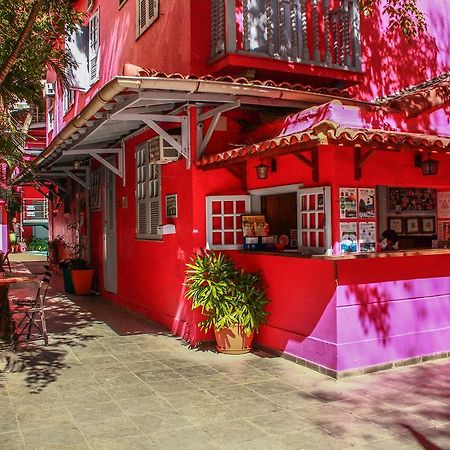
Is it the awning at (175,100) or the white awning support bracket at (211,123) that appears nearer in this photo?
the awning at (175,100)

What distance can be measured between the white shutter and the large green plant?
8074mm

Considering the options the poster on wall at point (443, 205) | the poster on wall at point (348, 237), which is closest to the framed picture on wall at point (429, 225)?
the poster on wall at point (443, 205)

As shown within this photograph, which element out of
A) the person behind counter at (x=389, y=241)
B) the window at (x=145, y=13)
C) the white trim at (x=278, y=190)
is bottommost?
the person behind counter at (x=389, y=241)

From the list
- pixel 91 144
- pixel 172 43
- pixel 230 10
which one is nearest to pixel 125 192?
pixel 91 144

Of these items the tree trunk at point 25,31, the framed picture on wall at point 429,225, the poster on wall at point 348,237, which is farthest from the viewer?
the framed picture on wall at point 429,225

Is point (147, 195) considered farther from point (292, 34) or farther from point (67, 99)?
point (67, 99)

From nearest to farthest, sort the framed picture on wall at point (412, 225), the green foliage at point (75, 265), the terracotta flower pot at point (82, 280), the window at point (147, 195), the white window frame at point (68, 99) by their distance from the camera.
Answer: the framed picture on wall at point (412, 225) < the window at point (147, 195) < the terracotta flower pot at point (82, 280) < the green foliage at point (75, 265) < the white window frame at point (68, 99)

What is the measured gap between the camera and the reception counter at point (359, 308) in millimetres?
6066

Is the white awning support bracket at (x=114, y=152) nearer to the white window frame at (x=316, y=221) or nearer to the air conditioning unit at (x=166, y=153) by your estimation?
the air conditioning unit at (x=166, y=153)

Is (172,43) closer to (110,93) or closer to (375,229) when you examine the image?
(110,93)

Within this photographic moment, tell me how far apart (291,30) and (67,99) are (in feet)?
34.0

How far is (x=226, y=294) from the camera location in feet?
23.1

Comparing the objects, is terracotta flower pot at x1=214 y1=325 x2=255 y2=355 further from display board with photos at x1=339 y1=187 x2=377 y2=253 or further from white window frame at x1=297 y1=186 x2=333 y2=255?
display board with photos at x1=339 y1=187 x2=377 y2=253

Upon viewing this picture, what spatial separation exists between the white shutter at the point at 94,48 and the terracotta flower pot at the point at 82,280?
4.91 metres
